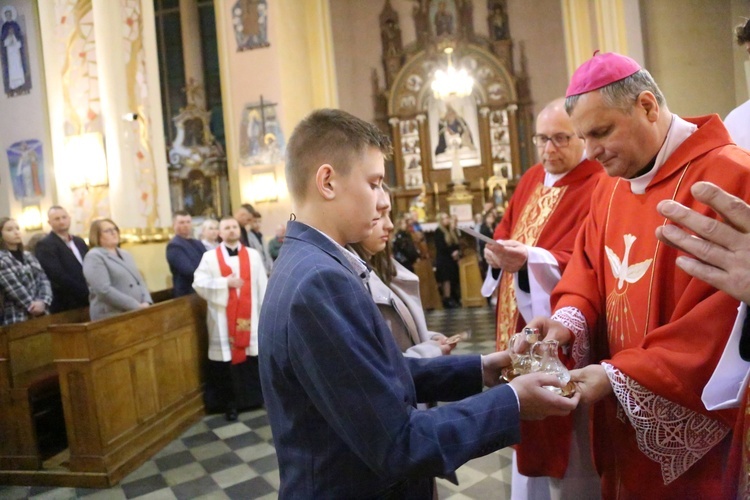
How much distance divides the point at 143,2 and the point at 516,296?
21.5 feet

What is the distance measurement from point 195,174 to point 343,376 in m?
14.0

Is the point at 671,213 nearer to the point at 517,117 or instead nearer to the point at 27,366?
the point at 27,366

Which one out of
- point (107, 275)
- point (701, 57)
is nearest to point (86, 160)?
point (107, 275)

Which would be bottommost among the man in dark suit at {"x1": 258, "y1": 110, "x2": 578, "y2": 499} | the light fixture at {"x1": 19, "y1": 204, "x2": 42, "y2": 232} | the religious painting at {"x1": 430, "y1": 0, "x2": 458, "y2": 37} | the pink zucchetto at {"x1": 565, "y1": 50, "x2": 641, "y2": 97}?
the man in dark suit at {"x1": 258, "y1": 110, "x2": 578, "y2": 499}

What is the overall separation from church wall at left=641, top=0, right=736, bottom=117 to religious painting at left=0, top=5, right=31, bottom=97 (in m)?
12.5

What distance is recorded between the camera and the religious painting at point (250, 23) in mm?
10484

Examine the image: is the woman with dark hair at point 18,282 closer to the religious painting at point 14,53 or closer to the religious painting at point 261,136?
the religious painting at point 261,136

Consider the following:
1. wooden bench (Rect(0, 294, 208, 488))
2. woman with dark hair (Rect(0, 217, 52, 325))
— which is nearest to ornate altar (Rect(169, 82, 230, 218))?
woman with dark hair (Rect(0, 217, 52, 325))

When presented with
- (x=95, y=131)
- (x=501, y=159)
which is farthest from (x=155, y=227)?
(x=501, y=159)

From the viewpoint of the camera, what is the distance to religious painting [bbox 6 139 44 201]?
468 inches

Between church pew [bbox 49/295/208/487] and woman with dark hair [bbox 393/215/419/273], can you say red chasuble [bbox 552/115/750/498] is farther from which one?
woman with dark hair [bbox 393/215/419/273]

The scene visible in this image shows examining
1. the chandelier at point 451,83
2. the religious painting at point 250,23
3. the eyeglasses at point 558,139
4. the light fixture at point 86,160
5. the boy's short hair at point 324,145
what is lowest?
the boy's short hair at point 324,145

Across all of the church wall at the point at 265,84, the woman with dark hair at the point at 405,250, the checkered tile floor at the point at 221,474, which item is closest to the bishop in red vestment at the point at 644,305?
the checkered tile floor at the point at 221,474

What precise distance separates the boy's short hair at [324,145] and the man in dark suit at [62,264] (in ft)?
15.4
